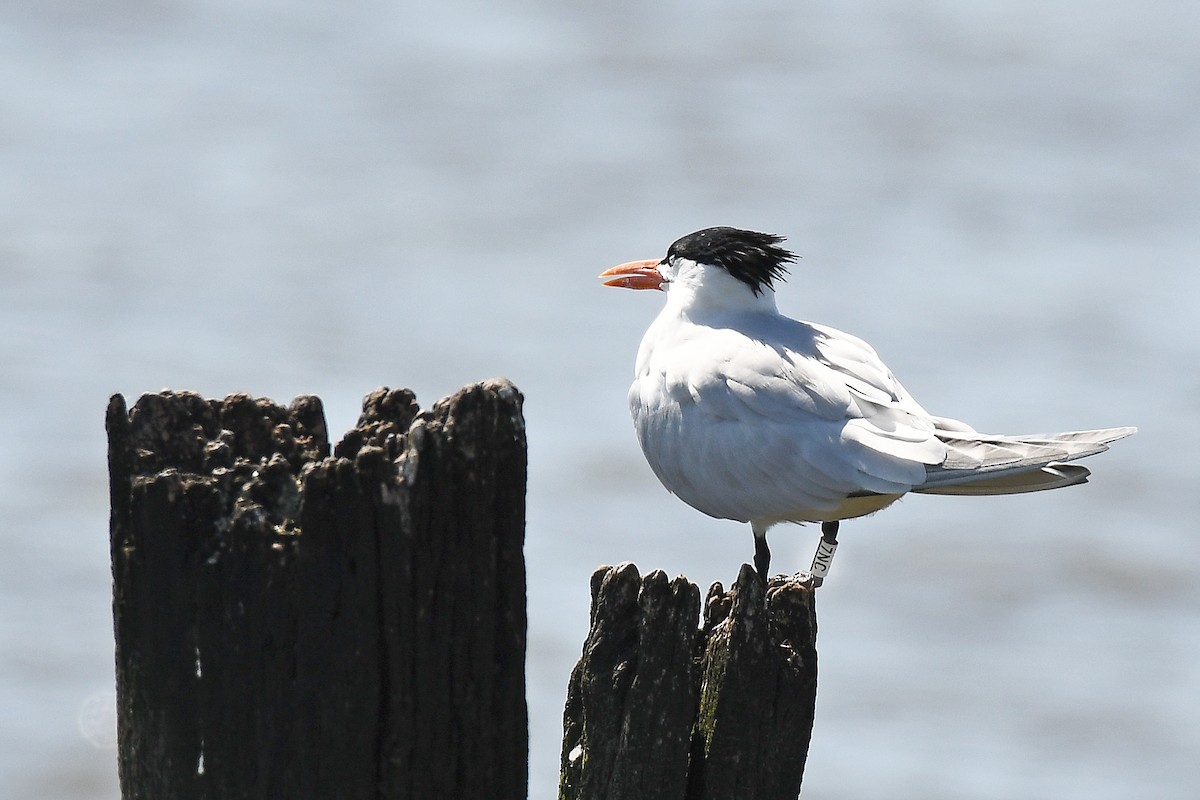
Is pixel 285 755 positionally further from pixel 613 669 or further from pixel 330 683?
pixel 613 669

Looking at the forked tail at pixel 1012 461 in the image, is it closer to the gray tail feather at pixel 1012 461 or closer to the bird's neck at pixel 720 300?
the gray tail feather at pixel 1012 461

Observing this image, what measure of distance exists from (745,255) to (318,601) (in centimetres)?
337

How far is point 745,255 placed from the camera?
19.6 ft

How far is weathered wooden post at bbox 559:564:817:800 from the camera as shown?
356 cm

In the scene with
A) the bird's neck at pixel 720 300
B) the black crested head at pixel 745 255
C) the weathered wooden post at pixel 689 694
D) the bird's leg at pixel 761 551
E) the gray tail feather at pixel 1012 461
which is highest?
the black crested head at pixel 745 255

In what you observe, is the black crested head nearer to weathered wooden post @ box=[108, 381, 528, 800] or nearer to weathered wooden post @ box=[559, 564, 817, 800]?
weathered wooden post @ box=[559, 564, 817, 800]

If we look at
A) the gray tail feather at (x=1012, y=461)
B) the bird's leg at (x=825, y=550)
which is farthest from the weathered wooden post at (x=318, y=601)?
the bird's leg at (x=825, y=550)

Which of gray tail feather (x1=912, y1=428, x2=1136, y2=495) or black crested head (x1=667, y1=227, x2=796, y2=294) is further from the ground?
black crested head (x1=667, y1=227, x2=796, y2=294)

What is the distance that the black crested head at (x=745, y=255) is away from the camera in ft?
19.6

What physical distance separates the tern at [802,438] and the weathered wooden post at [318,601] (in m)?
2.28

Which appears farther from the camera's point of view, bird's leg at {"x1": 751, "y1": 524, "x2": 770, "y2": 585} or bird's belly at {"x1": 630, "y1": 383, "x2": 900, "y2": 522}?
bird's leg at {"x1": 751, "y1": 524, "x2": 770, "y2": 585}

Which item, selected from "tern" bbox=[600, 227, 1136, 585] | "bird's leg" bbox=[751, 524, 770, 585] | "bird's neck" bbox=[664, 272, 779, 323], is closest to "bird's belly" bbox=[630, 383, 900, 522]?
"tern" bbox=[600, 227, 1136, 585]

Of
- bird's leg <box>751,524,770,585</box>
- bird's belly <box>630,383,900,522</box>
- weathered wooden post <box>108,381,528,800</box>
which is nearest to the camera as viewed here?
weathered wooden post <box>108,381,528,800</box>

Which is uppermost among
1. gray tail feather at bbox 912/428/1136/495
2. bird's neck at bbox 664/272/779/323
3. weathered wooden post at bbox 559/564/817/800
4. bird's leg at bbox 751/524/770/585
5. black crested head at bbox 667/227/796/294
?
black crested head at bbox 667/227/796/294
